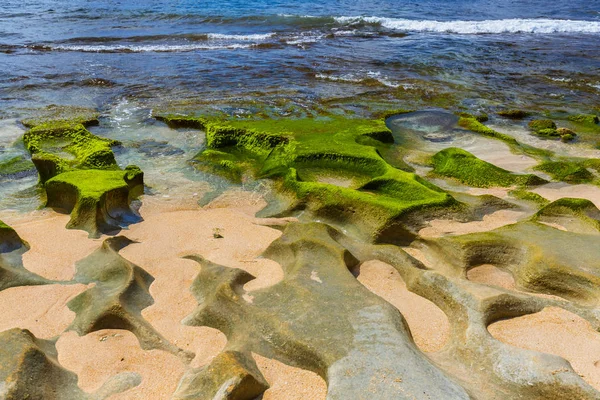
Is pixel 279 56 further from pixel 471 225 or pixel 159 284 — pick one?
pixel 159 284

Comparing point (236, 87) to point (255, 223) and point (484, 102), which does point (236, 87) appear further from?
point (255, 223)

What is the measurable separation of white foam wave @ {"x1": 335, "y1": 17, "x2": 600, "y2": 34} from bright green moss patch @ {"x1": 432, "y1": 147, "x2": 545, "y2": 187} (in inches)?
666

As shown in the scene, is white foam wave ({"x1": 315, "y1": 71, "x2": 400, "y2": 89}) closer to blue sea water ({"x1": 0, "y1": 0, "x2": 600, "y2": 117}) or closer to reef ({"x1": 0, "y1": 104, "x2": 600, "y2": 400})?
blue sea water ({"x1": 0, "y1": 0, "x2": 600, "y2": 117})

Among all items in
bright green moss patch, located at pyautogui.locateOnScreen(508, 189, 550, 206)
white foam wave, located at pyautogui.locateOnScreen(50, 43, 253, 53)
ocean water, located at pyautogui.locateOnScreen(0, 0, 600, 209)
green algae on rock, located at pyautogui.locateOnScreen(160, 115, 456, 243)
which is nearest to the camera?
green algae on rock, located at pyautogui.locateOnScreen(160, 115, 456, 243)

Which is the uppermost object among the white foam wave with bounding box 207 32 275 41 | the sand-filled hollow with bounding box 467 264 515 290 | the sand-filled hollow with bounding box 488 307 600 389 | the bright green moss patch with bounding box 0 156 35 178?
the sand-filled hollow with bounding box 488 307 600 389

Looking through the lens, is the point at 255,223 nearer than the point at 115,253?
No

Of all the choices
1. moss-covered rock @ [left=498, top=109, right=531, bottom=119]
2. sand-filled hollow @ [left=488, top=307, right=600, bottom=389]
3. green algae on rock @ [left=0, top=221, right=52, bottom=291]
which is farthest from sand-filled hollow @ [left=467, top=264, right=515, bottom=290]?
moss-covered rock @ [left=498, top=109, right=531, bottom=119]

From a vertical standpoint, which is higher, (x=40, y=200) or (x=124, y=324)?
(x=124, y=324)

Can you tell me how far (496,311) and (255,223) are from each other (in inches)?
113

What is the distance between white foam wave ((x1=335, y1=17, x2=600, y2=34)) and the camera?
73.4 feet

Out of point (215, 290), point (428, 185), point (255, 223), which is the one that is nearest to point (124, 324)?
point (215, 290)

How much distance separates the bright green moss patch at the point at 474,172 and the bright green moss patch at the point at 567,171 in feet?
1.40

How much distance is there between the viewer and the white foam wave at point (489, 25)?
2236cm

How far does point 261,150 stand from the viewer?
795 centimetres
